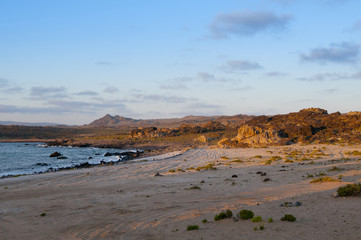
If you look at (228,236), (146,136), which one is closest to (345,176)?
(228,236)

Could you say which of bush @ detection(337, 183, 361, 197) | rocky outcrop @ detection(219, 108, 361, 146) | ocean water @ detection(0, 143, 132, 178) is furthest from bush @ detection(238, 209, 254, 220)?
rocky outcrop @ detection(219, 108, 361, 146)

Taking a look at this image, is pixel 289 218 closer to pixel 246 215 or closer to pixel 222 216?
pixel 246 215

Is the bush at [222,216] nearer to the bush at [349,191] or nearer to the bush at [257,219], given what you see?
the bush at [257,219]

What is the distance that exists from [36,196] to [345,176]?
72.3 feet

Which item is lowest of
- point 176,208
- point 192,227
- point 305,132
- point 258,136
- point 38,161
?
point 38,161

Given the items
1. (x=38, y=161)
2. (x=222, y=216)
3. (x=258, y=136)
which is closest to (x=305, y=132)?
(x=258, y=136)

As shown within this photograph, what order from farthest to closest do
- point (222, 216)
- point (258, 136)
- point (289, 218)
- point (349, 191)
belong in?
1. point (258, 136)
2. point (349, 191)
3. point (222, 216)
4. point (289, 218)

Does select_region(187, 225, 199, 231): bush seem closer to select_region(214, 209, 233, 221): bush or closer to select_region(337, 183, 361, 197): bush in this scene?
select_region(214, 209, 233, 221): bush

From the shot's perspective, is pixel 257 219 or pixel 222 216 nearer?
pixel 257 219

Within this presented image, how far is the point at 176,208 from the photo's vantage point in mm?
15070

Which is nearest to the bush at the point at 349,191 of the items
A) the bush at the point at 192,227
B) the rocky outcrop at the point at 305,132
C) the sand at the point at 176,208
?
the sand at the point at 176,208

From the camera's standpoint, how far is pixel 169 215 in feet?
45.3

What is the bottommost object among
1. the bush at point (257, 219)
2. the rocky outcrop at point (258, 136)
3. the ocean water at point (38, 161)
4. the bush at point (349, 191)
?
the ocean water at point (38, 161)

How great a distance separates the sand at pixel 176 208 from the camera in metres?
11.2
